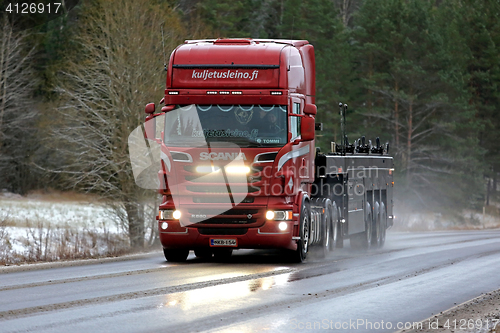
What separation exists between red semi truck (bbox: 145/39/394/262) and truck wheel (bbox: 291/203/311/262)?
0.02 m

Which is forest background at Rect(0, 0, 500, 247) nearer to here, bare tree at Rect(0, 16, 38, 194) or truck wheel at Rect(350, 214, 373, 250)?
bare tree at Rect(0, 16, 38, 194)

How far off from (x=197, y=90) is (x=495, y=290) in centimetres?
670

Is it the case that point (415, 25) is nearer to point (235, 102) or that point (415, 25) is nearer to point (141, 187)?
point (141, 187)

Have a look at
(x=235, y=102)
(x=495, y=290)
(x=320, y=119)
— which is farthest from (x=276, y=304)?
(x=320, y=119)

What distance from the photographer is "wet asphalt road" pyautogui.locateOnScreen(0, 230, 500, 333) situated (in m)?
8.77

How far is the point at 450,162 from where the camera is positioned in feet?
177

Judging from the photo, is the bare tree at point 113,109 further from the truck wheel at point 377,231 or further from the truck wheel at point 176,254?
the truck wheel at point 176,254

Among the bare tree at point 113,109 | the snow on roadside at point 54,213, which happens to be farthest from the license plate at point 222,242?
the snow on roadside at point 54,213

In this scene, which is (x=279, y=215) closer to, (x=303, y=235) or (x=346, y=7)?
(x=303, y=235)

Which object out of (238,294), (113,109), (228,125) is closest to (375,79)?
(113,109)

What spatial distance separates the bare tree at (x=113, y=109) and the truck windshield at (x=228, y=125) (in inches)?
497

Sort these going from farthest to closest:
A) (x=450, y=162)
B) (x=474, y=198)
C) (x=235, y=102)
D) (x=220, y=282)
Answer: (x=474, y=198)
(x=450, y=162)
(x=235, y=102)
(x=220, y=282)

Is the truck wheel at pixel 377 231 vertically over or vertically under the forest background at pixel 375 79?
under

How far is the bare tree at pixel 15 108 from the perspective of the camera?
46.5 meters
